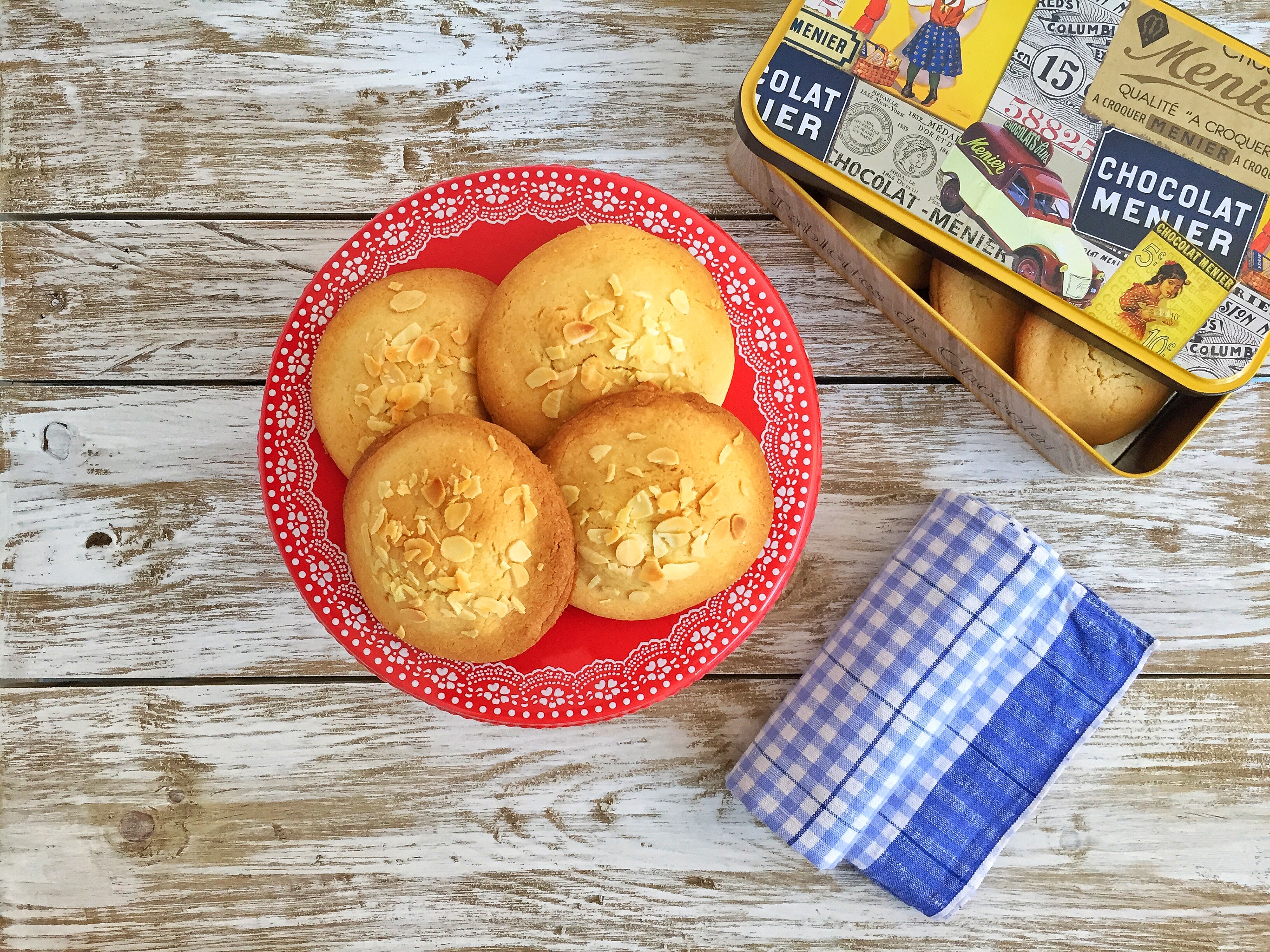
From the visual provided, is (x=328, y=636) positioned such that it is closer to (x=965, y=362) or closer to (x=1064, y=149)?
(x=965, y=362)

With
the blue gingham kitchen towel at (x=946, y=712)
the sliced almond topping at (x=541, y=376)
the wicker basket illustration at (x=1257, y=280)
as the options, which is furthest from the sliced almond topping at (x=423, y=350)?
the wicker basket illustration at (x=1257, y=280)

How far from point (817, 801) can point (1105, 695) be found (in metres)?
0.42

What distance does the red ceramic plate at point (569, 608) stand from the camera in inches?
38.3

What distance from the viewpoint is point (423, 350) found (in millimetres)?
919

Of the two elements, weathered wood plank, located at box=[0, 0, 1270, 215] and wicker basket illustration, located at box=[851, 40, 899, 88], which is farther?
weathered wood plank, located at box=[0, 0, 1270, 215]

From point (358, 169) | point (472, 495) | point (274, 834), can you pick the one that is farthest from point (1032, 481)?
point (274, 834)

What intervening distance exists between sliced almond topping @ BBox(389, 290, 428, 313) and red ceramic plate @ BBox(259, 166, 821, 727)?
9 centimetres

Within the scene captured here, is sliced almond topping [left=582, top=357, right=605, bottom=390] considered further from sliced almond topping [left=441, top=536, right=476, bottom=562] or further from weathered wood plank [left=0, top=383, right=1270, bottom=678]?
weathered wood plank [left=0, top=383, right=1270, bottom=678]

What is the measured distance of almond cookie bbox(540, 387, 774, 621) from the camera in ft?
2.85

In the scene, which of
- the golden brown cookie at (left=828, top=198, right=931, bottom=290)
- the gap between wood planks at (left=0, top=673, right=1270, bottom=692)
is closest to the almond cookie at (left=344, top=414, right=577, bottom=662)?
the gap between wood planks at (left=0, top=673, right=1270, bottom=692)

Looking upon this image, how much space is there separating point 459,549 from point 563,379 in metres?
0.21

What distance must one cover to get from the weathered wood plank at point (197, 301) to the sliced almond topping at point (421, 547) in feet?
1.73

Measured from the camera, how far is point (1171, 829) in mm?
1234

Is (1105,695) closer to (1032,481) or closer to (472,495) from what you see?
(1032,481)
